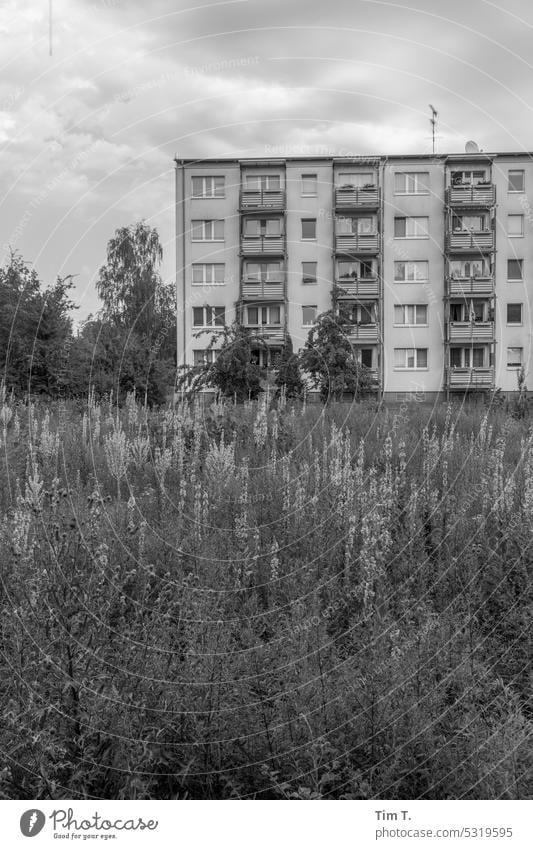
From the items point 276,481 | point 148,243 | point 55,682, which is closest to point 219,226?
point 148,243

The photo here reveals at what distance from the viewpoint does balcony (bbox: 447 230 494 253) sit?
128 feet

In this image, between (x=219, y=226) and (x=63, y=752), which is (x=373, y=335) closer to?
(x=219, y=226)

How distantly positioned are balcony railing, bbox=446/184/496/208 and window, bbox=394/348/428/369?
29.6ft

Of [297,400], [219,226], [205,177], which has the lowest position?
[297,400]

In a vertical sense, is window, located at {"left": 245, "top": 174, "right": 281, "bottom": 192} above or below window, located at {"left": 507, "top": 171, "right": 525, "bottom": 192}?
below

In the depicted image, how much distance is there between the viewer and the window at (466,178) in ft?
132

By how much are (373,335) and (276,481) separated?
3172 cm

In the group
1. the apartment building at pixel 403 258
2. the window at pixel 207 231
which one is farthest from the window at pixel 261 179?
the window at pixel 207 231

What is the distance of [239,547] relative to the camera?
15.1 ft

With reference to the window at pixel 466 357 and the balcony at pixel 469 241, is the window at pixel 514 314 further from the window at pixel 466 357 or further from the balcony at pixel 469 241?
the balcony at pixel 469 241

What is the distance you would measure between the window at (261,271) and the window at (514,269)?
1911 centimetres

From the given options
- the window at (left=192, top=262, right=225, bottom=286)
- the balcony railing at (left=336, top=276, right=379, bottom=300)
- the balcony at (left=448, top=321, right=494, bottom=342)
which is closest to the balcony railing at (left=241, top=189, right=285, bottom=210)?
the balcony railing at (left=336, top=276, right=379, bottom=300)

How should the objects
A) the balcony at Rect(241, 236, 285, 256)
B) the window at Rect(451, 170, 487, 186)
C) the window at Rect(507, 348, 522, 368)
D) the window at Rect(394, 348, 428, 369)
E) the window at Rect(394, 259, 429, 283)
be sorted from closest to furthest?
the balcony at Rect(241, 236, 285, 256) < the window at Rect(451, 170, 487, 186) < the window at Rect(394, 259, 429, 283) < the window at Rect(394, 348, 428, 369) < the window at Rect(507, 348, 522, 368)

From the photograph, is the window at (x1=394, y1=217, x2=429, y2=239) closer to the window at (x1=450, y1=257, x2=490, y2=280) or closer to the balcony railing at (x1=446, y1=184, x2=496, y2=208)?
the balcony railing at (x1=446, y1=184, x2=496, y2=208)
